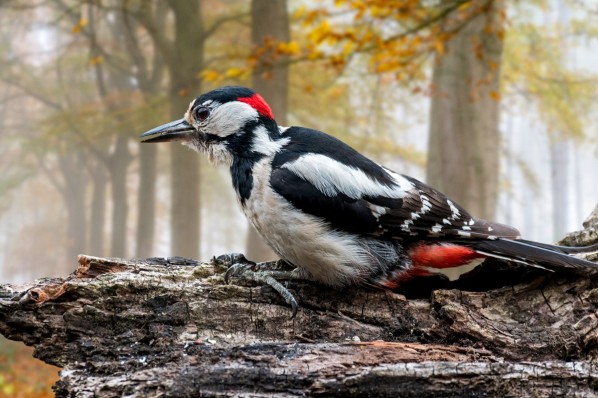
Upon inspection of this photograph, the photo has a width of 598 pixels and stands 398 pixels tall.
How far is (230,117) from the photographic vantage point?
2.52 metres

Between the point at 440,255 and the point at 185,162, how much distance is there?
5.70 meters

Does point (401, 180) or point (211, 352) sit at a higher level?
point (401, 180)

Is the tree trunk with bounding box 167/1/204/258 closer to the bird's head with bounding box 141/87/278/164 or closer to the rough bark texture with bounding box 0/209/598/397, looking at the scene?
the bird's head with bounding box 141/87/278/164

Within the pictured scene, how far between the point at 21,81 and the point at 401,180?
727 centimetres

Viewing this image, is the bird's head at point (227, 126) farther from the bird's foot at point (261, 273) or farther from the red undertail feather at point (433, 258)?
the red undertail feather at point (433, 258)

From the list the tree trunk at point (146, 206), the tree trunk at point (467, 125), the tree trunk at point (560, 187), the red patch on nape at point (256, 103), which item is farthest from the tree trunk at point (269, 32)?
the tree trunk at point (560, 187)

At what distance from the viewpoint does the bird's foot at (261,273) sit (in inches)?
88.0

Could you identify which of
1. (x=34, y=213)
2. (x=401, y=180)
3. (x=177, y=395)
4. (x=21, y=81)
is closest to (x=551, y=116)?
(x=401, y=180)

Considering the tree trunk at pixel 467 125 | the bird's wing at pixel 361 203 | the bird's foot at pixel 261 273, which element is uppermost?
the tree trunk at pixel 467 125

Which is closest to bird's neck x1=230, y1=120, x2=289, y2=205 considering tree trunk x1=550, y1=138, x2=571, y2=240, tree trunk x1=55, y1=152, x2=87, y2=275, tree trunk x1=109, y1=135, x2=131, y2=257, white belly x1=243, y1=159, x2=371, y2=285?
white belly x1=243, y1=159, x2=371, y2=285

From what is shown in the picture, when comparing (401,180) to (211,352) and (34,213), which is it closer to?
(211,352)

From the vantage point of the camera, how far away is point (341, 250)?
7.41ft

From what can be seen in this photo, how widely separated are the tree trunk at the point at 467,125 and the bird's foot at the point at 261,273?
11.7ft

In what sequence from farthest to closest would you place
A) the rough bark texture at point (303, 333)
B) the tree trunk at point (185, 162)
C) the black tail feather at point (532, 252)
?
the tree trunk at point (185, 162), the black tail feather at point (532, 252), the rough bark texture at point (303, 333)
